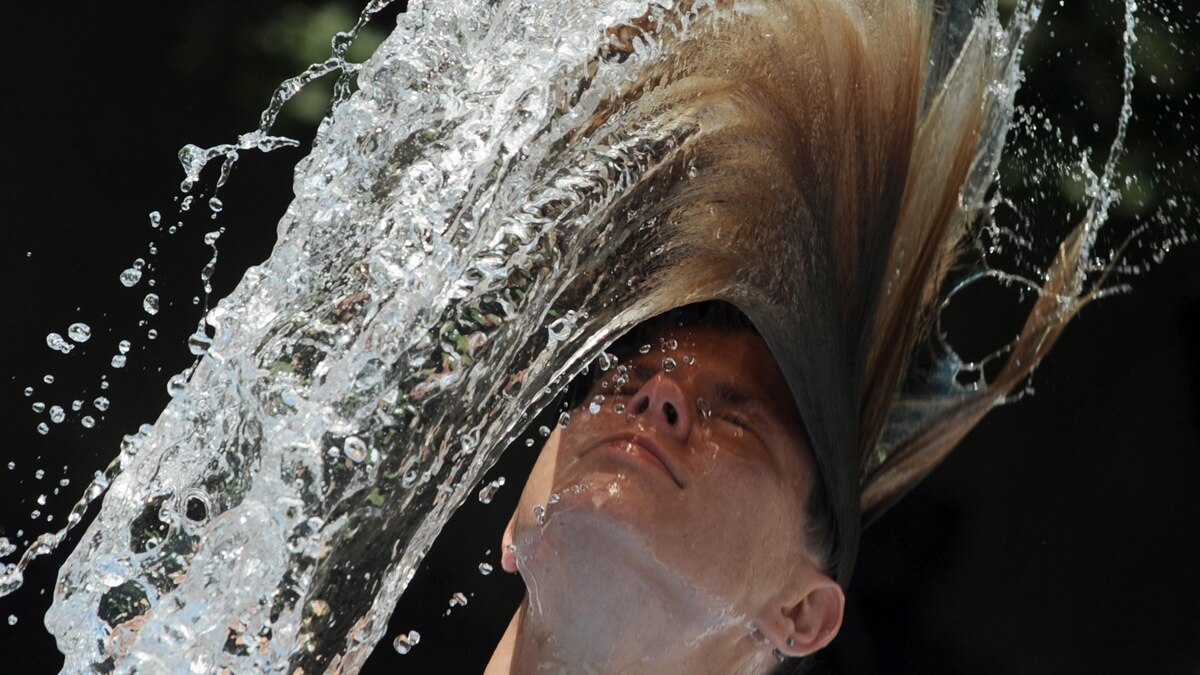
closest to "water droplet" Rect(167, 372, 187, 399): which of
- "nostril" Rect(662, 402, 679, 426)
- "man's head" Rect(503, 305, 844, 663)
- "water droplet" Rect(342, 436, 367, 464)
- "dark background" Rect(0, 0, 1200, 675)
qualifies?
"water droplet" Rect(342, 436, 367, 464)

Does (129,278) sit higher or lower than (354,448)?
lower

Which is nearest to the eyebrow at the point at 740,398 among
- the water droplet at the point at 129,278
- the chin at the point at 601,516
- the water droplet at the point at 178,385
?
the chin at the point at 601,516

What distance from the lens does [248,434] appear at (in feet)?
3.76

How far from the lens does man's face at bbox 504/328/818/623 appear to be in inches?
50.1

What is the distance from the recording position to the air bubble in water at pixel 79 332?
72.1 inches

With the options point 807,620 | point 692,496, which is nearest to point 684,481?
point 692,496

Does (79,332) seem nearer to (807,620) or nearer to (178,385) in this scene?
(178,385)

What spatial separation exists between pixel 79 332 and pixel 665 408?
3.08 feet

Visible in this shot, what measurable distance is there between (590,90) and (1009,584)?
3.85ft

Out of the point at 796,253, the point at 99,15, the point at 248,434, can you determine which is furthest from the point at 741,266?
the point at 99,15

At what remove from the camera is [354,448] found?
1082 millimetres

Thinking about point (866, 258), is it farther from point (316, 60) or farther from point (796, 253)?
point (316, 60)

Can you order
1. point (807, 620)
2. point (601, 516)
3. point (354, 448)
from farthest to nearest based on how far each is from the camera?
point (807, 620)
point (601, 516)
point (354, 448)

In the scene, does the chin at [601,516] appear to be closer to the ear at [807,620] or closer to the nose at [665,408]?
the nose at [665,408]
